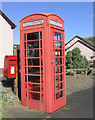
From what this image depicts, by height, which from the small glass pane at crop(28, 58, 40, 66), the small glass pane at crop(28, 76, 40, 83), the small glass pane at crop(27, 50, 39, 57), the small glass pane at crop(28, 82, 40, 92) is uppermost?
the small glass pane at crop(27, 50, 39, 57)

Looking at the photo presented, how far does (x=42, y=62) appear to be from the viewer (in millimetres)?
5586

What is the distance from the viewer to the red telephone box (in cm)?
546

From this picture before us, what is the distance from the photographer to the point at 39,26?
18.2 feet

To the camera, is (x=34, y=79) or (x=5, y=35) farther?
(x=5, y=35)

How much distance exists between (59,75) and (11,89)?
2.44 meters

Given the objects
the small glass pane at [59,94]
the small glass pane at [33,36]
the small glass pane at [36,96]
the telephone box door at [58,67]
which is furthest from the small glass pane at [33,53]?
the small glass pane at [59,94]

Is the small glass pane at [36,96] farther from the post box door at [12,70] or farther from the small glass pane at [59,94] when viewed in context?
the post box door at [12,70]

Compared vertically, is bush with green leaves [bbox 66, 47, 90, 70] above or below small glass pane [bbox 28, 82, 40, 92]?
above

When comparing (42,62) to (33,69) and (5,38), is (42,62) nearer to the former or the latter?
(33,69)

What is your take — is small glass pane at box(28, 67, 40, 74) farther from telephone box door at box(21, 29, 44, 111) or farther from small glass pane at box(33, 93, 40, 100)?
small glass pane at box(33, 93, 40, 100)

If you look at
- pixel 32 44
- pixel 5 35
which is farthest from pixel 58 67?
pixel 5 35

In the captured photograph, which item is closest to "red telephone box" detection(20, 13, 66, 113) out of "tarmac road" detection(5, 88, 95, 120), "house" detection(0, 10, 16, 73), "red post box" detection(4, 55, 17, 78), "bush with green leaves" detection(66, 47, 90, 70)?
"tarmac road" detection(5, 88, 95, 120)

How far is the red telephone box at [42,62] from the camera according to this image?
5.46 metres

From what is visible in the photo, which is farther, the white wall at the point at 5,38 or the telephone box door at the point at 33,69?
the white wall at the point at 5,38
